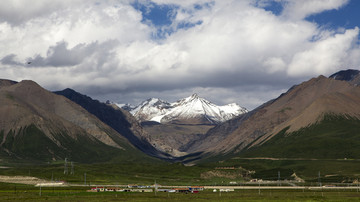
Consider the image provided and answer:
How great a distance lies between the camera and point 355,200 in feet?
553

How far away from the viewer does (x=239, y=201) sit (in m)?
167

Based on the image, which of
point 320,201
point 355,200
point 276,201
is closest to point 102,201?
point 276,201

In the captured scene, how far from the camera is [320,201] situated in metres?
166

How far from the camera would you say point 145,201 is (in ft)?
544

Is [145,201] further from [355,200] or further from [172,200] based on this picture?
[355,200]

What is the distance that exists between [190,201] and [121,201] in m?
22.4

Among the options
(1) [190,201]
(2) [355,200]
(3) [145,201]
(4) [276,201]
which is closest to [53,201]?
(3) [145,201]

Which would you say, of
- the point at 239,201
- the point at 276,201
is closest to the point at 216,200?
the point at 239,201

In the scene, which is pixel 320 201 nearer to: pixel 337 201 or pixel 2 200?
pixel 337 201

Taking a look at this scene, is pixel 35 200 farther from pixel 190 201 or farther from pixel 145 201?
pixel 190 201

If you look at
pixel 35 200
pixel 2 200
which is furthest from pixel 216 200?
pixel 2 200

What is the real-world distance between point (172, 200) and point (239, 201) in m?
22.2

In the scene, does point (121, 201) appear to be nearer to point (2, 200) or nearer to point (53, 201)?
point (53, 201)

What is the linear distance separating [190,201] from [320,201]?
4228 cm
